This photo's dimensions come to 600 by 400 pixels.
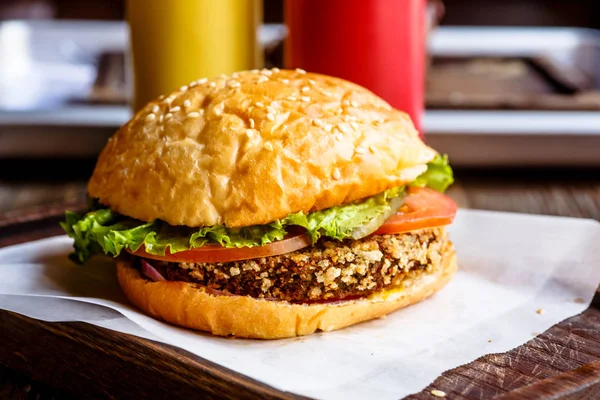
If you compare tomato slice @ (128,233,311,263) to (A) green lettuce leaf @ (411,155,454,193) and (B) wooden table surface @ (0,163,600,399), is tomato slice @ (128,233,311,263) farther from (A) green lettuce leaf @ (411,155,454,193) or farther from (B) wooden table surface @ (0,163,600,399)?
(A) green lettuce leaf @ (411,155,454,193)

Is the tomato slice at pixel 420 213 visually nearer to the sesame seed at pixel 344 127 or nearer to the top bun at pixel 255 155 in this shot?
the top bun at pixel 255 155

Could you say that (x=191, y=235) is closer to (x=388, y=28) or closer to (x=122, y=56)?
(x=388, y=28)

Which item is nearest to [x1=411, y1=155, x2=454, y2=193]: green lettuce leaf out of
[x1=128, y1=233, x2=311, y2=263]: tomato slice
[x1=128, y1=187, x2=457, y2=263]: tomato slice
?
[x1=128, y1=187, x2=457, y2=263]: tomato slice

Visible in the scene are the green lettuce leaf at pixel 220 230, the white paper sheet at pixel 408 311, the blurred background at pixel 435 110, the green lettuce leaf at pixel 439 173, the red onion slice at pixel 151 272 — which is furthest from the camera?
the blurred background at pixel 435 110

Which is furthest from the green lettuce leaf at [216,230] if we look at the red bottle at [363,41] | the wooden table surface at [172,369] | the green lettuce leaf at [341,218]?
the red bottle at [363,41]

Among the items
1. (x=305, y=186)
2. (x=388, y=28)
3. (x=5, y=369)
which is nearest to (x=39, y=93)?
(x=388, y=28)

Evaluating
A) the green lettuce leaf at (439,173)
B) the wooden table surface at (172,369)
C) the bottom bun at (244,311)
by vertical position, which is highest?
the green lettuce leaf at (439,173)

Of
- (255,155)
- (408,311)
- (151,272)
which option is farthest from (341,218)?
(151,272)
